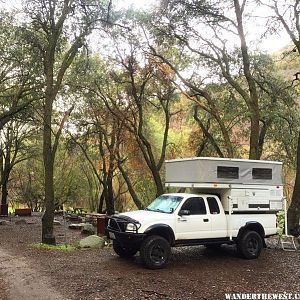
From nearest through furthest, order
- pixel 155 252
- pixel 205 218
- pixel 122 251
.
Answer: pixel 155 252 → pixel 205 218 → pixel 122 251

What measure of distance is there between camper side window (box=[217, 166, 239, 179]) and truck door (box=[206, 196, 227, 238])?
2.30ft

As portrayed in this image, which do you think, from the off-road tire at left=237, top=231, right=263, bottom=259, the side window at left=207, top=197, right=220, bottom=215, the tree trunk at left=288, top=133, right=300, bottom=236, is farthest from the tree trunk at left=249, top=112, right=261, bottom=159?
the side window at left=207, top=197, right=220, bottom=215

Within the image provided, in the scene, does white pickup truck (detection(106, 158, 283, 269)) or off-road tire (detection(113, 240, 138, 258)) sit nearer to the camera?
white pickup truck (detection(106, 158, 283, 269))

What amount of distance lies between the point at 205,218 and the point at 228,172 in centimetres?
153

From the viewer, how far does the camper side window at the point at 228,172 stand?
1099 cm

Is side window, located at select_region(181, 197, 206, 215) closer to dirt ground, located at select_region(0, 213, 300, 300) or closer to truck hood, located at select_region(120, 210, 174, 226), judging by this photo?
truck hood, located at select_region(120, 210, 174, 226)

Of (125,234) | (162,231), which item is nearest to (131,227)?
(125,234)

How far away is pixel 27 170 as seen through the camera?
39.0 meters

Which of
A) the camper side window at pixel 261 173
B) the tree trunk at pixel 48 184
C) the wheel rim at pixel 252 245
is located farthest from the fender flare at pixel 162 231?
the tree trunk at pixel 48 184

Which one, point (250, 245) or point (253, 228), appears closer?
point (250, 245)

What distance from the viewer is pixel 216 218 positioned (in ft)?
35.4

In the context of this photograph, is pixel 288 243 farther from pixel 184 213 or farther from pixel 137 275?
pixel 137 275

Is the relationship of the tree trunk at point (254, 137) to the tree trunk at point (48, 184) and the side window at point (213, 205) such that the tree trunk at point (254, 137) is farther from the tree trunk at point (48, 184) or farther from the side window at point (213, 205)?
the tree trunk at point (48, 184)

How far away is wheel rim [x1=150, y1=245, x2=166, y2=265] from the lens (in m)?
9.70
